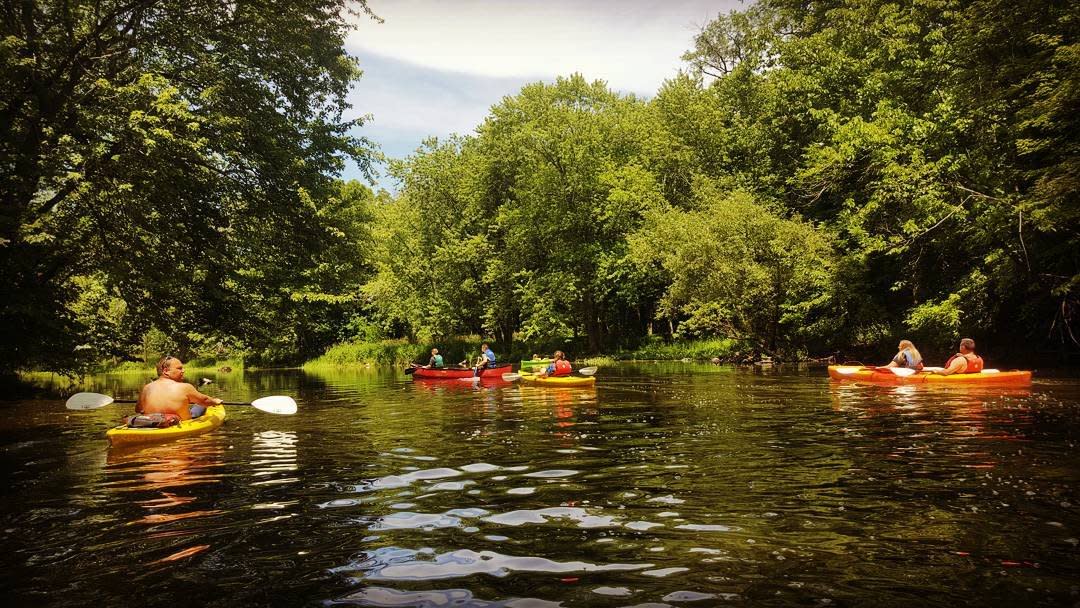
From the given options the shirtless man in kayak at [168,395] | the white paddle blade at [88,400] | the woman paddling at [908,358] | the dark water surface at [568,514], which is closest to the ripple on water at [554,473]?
the dark water surface at [568,514]

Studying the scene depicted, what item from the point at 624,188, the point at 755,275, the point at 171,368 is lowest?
the point at 171,368

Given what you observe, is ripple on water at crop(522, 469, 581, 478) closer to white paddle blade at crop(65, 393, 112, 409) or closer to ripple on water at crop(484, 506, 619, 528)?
ripple on water at crop(484, 506, 619, 528)

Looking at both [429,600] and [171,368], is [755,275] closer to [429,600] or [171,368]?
[171,368]

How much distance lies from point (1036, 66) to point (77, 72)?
81.0 ft

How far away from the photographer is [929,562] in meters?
4.12

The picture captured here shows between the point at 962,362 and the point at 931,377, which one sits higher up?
the point at 962,362

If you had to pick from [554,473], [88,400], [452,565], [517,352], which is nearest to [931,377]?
[554,473]

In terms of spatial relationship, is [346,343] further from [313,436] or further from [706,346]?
[313,436]

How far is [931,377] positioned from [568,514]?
14.2 meters

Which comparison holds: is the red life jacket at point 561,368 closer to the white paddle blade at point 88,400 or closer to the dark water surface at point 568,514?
the dark water surface at point 568,514

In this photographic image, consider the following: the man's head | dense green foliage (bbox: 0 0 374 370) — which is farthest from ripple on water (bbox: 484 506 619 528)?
dense green foliage (bbox: 0 0 374 370)

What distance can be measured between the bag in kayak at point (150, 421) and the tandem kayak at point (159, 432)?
0.08 metres

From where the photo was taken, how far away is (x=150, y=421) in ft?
33.6

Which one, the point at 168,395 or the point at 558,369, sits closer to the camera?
the point at 168,395
